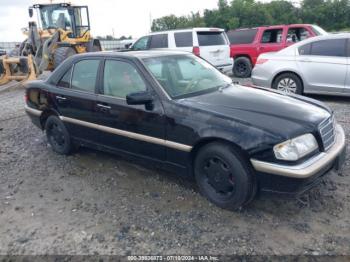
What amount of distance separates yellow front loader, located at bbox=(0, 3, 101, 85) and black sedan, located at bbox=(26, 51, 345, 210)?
749 cm

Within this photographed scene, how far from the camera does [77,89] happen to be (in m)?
4.60

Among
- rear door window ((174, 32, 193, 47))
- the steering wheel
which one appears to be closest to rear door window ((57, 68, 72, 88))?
the steering wheel

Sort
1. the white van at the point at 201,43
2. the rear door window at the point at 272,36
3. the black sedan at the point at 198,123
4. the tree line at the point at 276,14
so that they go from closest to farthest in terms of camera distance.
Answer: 1. the black sedan at the point at 198,123
2. the white van at the point at 201,43
3. the rear door window at the point at 272,36
4. the tree line at the point at 276,14

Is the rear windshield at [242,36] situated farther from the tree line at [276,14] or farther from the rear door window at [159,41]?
the tree line at [276,14]

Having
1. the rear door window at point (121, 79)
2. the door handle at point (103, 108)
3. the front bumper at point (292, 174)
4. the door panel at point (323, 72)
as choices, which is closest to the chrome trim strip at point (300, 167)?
the front bumper at point (292, 174)

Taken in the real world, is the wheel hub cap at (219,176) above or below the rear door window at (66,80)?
below

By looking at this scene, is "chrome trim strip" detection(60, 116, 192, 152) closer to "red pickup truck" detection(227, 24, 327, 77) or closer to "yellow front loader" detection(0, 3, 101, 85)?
"yellow front loader" detection(0, 3, 101, 85)

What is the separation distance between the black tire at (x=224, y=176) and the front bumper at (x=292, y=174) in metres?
0.13

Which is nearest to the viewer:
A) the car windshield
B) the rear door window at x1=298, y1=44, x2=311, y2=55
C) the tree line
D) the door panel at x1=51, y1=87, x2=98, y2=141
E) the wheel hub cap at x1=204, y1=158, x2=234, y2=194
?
the wheel hub cap at x1=204, y1=158, x2=234, y2=194

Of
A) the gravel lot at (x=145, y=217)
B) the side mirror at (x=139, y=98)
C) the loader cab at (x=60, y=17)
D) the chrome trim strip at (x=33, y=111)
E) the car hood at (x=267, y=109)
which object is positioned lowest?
the gravel lot at (x=145, y=217)

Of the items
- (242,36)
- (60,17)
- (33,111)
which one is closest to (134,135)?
→ (33,111)

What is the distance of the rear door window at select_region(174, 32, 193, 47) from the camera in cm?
1092

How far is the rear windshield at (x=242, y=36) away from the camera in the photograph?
483 inches

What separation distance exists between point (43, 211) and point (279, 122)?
258 centimetres
